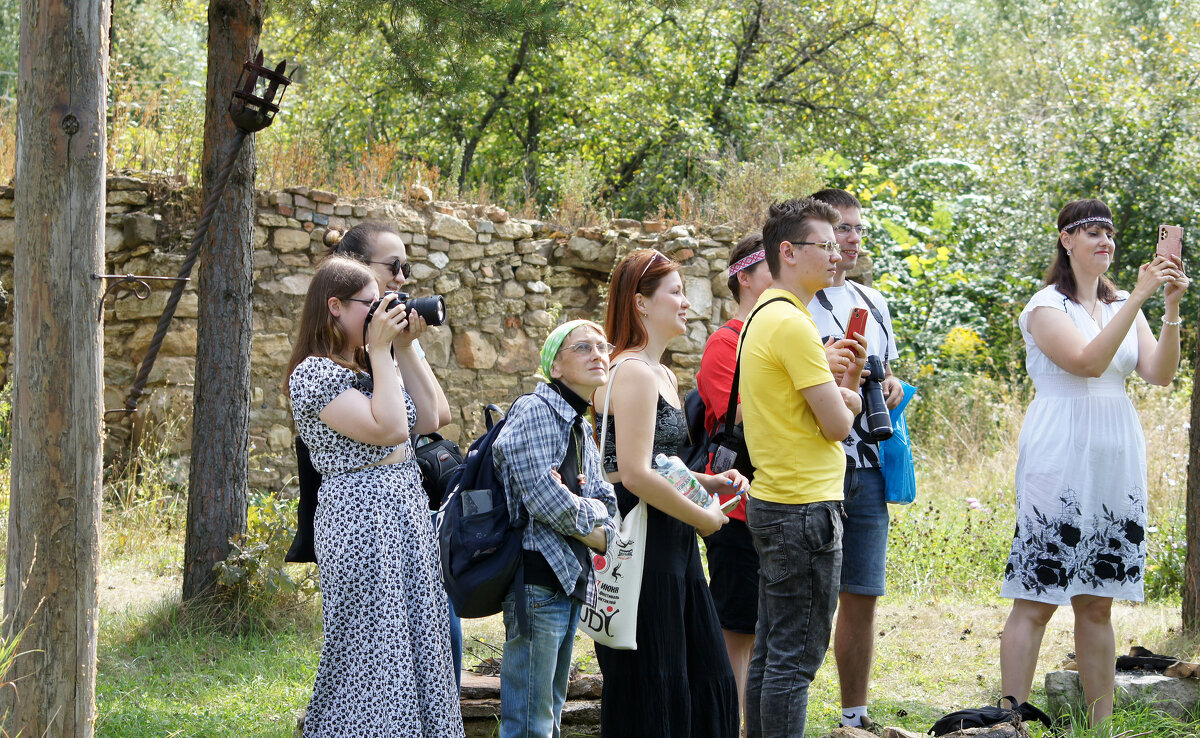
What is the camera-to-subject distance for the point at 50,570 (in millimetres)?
2471

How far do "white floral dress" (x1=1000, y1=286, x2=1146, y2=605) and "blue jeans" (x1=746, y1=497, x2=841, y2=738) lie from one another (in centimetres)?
95

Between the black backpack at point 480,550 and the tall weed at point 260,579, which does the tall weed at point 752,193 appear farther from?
the black backpack at point 480,550

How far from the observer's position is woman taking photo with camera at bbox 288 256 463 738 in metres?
2.72

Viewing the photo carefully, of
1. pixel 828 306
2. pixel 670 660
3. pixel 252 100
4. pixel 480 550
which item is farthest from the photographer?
pixel 252 100

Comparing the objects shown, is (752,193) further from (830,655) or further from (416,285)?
(830,655)

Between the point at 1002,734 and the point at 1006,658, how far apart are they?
0.43 metres

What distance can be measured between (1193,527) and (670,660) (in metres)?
2.75

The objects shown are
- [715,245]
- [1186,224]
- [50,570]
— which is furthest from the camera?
[1186,224]

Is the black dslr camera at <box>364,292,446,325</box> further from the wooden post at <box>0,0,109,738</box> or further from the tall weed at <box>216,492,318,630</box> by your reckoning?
the tall weed at <box>216,492,318,630</box>

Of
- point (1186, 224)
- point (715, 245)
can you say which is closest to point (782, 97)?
point (1186, 224)

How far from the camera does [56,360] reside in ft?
8.01

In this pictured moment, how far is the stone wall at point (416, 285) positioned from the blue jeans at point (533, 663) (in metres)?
4.30

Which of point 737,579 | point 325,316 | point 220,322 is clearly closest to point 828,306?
point 737,579

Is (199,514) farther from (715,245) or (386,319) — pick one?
(715,245)
